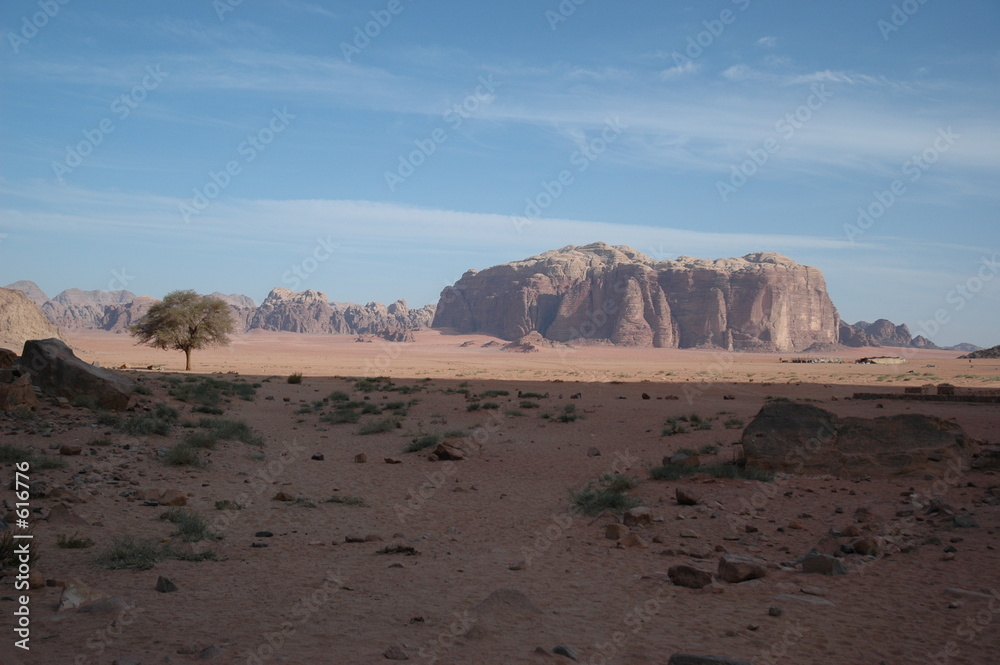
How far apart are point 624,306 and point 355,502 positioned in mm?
137790

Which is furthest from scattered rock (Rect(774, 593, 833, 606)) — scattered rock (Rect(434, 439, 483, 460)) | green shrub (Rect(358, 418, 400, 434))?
green shrub (Rect(358, 418, 400, 434))

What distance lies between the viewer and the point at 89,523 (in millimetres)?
7867

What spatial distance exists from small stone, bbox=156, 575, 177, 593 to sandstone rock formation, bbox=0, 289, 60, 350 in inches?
1170

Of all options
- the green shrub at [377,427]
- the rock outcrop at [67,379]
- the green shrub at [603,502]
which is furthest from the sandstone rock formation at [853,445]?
the rock outcrop at [67,379]

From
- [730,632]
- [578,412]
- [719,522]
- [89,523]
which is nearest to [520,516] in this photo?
[719,522]

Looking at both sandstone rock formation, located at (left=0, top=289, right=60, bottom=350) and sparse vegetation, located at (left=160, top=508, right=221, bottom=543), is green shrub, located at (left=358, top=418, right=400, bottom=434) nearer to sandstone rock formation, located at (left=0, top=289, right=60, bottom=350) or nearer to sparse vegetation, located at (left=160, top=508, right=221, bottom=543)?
sparse vegetation, located at (left=160, top=508, right=221, bottom=543)

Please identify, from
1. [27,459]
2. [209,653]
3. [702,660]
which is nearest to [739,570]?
[702,660]

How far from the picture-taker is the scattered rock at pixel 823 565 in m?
6.43

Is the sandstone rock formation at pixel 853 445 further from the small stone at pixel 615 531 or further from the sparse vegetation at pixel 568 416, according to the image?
the sparse vegetation at pixel 568 416

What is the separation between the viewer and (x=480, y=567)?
7.00 meters

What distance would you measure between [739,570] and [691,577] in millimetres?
528

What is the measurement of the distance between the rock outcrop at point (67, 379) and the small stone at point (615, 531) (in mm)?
12287

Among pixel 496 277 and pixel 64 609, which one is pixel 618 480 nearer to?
pixel 64 609

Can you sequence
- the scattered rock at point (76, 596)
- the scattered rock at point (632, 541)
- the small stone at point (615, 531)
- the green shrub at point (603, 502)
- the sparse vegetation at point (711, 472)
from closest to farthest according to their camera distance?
the scattered rock at point (76, 596), the scattered rock at point (632, 541), the small stone at point (615, 531), the green shrub at point (603, 502), the sparse vegetation at point (711, 472)
